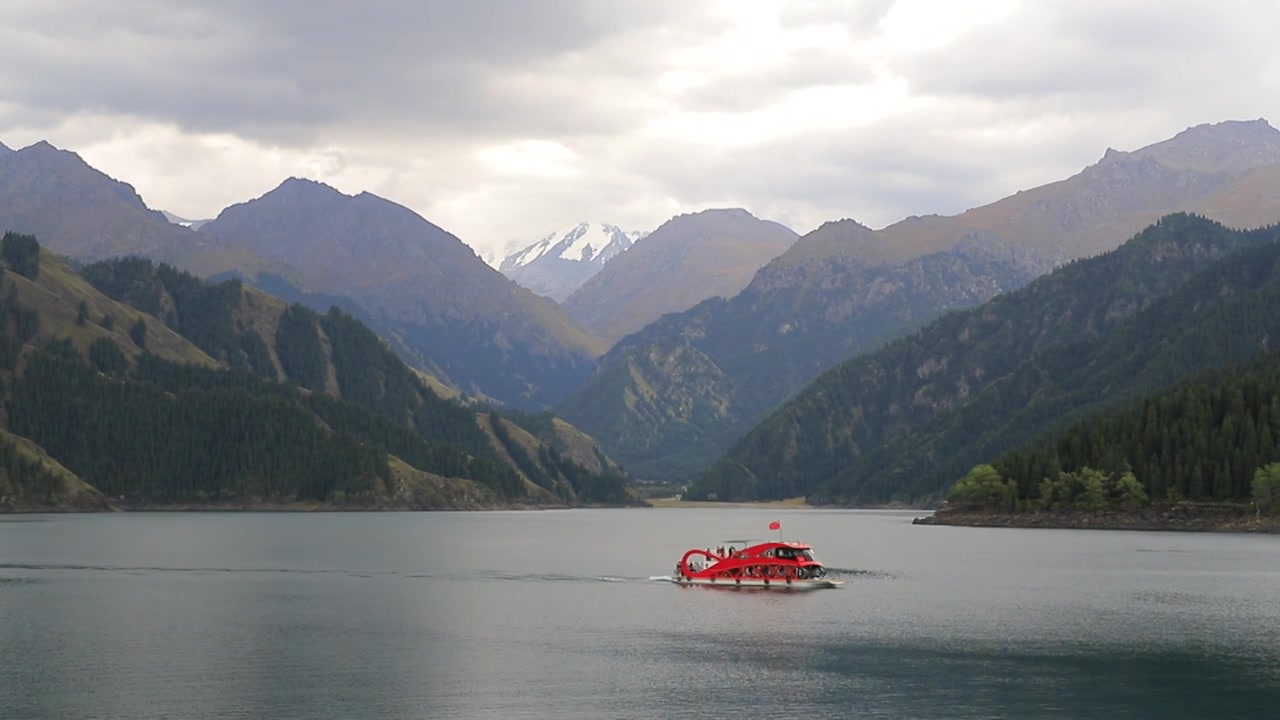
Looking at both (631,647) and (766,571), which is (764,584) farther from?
(631,647)

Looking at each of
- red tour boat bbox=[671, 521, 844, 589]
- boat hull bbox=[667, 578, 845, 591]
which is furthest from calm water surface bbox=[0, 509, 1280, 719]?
red tour boat bbox=[671, 521, 844, 589]

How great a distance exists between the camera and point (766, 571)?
174500mm

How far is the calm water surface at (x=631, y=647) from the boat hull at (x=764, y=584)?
3965 millimetres

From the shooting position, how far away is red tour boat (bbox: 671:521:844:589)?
172750 millimetres

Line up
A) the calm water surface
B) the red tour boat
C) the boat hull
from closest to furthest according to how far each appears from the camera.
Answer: the calm water surface → the boat hull → the red tour boat

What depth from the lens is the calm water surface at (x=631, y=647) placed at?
8894 cm

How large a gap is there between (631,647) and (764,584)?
203ft

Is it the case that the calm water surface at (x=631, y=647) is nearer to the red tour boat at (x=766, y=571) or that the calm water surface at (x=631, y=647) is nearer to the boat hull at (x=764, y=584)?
the boat hull at (x=764, y=584)

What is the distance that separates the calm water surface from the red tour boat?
4.88 metres

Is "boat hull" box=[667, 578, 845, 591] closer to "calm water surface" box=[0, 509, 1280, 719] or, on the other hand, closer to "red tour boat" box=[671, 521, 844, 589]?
"red tour boat" box=[671, 521, 844, 589]

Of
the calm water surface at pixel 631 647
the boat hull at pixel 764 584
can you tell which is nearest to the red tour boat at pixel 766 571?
the boat hull at pixel 764 584

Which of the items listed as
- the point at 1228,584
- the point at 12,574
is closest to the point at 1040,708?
the point at 1228,584

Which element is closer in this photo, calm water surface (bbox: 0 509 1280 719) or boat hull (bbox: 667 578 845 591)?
calm water surface (bbox: 0 509 1280 719)

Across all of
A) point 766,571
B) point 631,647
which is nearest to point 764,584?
point 766,571
